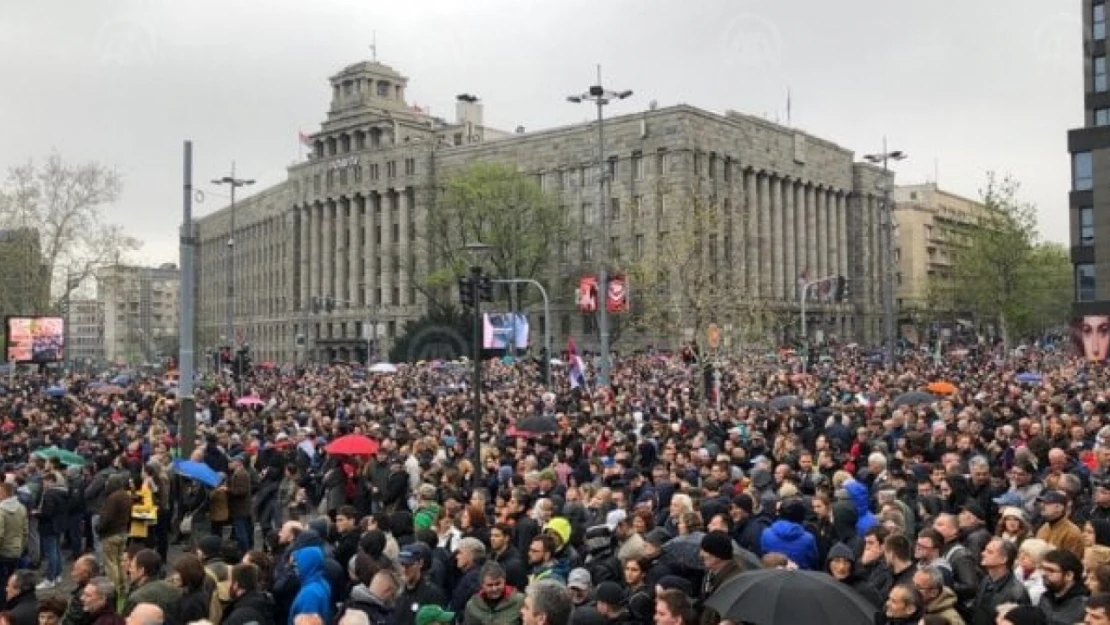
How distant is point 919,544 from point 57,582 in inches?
444

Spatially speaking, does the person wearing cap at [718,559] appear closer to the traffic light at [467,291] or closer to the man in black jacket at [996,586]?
the man in black jacket at [996,586]

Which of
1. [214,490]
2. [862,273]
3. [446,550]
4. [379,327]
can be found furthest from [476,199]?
[446,550]

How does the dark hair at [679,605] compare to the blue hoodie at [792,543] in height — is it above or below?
above

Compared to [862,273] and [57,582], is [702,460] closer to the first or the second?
[57,582]

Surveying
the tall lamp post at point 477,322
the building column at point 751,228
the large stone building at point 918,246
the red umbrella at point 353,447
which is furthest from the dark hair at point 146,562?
the large stone building at point 918,246

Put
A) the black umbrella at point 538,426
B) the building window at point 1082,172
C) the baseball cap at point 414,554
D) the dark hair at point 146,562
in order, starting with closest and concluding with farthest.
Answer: the dark hair at point 146,562
the baseball cap at point 414,554
the black umbrella at point 538,426
the building window at point 1082,172

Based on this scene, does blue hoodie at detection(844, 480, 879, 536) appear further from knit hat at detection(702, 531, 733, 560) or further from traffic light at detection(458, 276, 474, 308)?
traffic light at detection(458, 276, 474, 308)

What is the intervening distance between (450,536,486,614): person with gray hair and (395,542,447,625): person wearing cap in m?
0.17

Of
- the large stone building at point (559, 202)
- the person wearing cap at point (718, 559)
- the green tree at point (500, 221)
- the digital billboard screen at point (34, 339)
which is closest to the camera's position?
the person wearing cap at point (718, 559)

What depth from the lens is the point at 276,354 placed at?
116812 mm

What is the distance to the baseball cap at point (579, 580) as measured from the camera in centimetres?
811

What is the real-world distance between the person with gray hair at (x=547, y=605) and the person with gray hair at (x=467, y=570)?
6.11 feet

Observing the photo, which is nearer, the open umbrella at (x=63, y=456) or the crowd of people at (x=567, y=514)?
the crowd of people at (x=567, y=514)

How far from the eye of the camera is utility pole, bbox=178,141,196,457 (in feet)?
56.3
